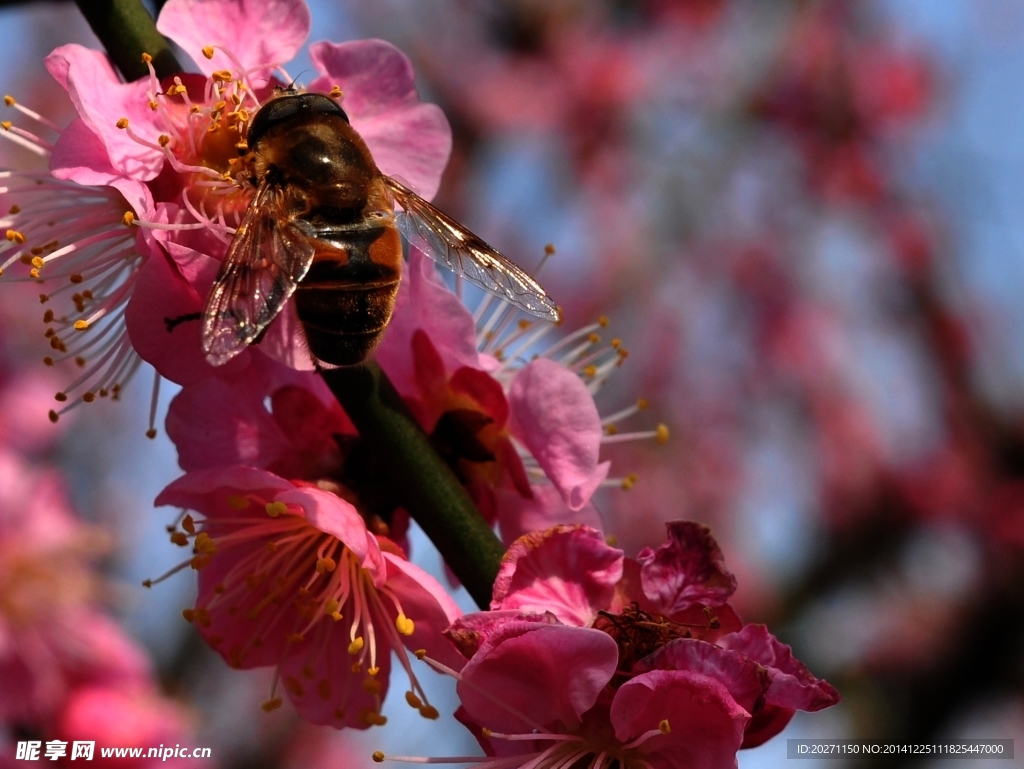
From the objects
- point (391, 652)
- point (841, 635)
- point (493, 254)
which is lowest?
point (841, 635)

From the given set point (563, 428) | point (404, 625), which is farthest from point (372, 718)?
point (563, 428)

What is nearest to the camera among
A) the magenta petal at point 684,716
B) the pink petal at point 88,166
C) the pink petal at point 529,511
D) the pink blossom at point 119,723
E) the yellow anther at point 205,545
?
the magenta petal at point 684,716

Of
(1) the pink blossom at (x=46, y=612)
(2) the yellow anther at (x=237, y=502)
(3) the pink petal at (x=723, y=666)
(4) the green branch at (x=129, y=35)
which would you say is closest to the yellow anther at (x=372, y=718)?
(2) the yellow anther at (x=237, y=502)

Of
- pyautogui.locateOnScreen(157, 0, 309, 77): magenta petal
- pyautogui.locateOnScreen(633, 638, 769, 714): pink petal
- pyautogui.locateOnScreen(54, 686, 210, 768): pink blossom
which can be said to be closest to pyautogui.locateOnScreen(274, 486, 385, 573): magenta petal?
pyautogui.locateOnScreen(633, 638, 769, 714): pink petal

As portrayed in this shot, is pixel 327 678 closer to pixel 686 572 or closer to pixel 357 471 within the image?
pixel 357 471

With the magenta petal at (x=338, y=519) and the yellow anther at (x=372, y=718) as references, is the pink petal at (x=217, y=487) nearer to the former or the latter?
the magenta petal at (x=338, y=519)

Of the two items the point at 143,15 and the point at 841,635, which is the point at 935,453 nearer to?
the point at 841,635

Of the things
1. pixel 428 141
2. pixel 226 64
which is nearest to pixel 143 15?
pixel 226 64
